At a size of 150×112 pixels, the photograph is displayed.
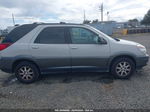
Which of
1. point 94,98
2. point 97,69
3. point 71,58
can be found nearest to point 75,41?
point 71,58

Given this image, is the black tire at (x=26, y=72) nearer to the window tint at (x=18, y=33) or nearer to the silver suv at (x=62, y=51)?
the silver suv at (x=62, y=51)

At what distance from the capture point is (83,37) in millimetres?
4840

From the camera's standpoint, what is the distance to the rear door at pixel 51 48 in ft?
15.6

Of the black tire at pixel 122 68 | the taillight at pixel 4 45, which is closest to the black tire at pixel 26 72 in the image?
the taillight at pixel 4 45

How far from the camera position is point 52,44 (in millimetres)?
4770

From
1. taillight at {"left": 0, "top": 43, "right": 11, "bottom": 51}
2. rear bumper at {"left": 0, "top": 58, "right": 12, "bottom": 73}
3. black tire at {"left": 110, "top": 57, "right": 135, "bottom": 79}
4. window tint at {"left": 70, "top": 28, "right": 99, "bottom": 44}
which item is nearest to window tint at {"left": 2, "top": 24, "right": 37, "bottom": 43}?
taillight at {"left": 0, "top": 43, "right": 11, "bottom": 51}

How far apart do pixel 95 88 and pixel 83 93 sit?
1.55 feet

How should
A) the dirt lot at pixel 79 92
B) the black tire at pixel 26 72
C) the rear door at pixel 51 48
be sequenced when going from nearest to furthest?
the dirt lot at pixel 79 92 < the rear door at pixel 51 48 < the black tire at pixel 26 72

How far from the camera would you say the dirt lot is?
3.56 meters

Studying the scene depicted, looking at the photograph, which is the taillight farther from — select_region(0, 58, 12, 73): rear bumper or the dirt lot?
the dirt lot

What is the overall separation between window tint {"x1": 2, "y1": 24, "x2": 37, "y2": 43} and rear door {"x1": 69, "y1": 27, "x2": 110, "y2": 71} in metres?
1.30

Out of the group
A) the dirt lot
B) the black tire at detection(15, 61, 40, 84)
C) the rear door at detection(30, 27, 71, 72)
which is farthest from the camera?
the black tire at detection(15, 61, 40, 84)

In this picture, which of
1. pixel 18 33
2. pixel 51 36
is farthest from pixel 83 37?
pixel 18 33

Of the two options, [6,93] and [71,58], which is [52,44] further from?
[6,93]
